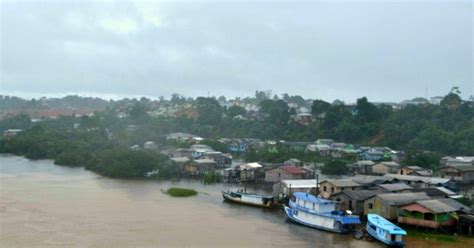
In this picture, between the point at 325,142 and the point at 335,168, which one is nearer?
the point at 335,168

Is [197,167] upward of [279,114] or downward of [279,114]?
downward

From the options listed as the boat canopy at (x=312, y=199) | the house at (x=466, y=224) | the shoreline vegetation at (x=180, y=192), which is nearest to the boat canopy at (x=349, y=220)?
Result: the boat canopy at (x=312, y=199)

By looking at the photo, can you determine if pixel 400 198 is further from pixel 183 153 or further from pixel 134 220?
pixel 183 153

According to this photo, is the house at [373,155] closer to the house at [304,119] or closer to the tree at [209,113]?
the house at [304,119]

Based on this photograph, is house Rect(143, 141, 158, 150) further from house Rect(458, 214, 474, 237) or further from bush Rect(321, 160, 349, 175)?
house Rect(458, 214, 474, 237)

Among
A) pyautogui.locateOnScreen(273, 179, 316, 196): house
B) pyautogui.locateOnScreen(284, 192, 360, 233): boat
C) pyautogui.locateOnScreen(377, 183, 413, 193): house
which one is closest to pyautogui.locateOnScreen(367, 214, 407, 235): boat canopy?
pyautogui.locateOnScreen(284, 192, 360, 233): boat

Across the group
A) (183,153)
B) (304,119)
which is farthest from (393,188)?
(304,119)
